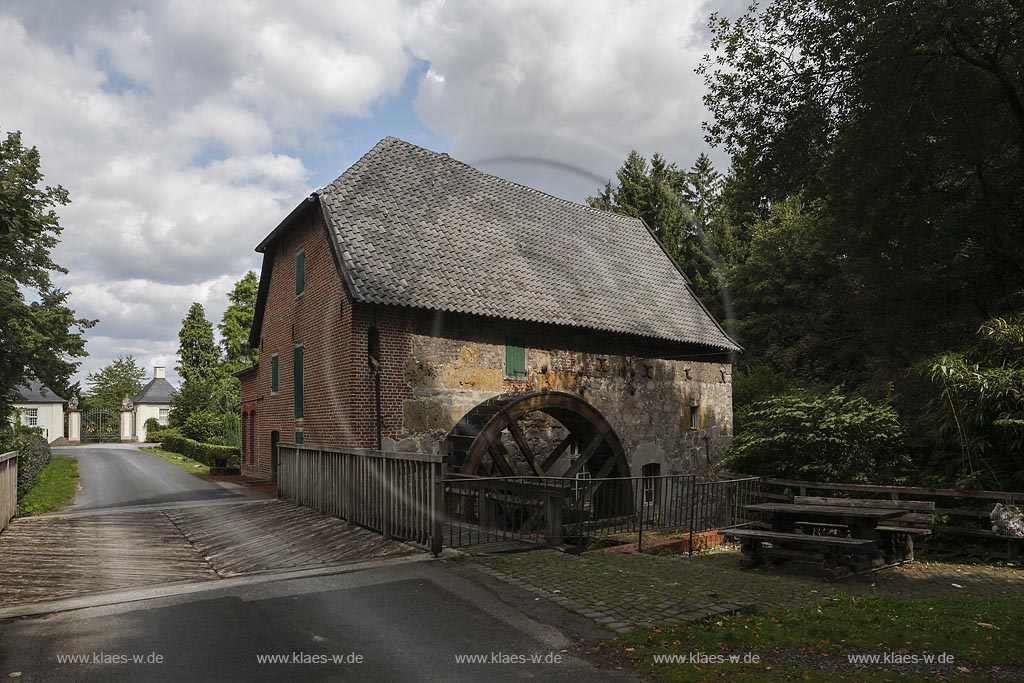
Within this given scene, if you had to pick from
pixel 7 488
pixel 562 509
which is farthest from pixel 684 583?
pixel 7 488

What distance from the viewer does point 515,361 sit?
47.8 feet

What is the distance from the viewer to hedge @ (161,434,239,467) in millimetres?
24384

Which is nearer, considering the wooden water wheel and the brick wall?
the wooden water wheel

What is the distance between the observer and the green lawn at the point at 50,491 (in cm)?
1312

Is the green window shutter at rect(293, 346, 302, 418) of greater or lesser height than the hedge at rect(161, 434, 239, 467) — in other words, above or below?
above

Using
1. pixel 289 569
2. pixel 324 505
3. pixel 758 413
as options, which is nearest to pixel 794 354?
pixel 758 413

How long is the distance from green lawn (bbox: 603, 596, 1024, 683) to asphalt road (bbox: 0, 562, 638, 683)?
572 mm

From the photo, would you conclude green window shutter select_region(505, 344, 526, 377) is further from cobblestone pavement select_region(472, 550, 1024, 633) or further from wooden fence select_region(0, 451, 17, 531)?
wooden fence select_region(0, 451, 17, 531)

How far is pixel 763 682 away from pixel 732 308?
80.2ft

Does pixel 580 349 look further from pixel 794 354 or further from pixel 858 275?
pixel 794 354

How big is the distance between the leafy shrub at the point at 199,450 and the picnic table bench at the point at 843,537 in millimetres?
20087

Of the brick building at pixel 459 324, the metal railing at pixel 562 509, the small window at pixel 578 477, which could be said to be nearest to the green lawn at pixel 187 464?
the brick building at pixel 459 324

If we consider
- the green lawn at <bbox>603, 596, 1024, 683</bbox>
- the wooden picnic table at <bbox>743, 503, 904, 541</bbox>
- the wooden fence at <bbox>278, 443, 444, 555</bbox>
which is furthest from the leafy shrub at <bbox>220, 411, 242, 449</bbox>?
the green lawn at <bbox>603, 596, 1024, 683</bbox>

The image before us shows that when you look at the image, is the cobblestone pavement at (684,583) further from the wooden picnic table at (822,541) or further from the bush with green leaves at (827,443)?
the bush with green leaves at (827,443)
